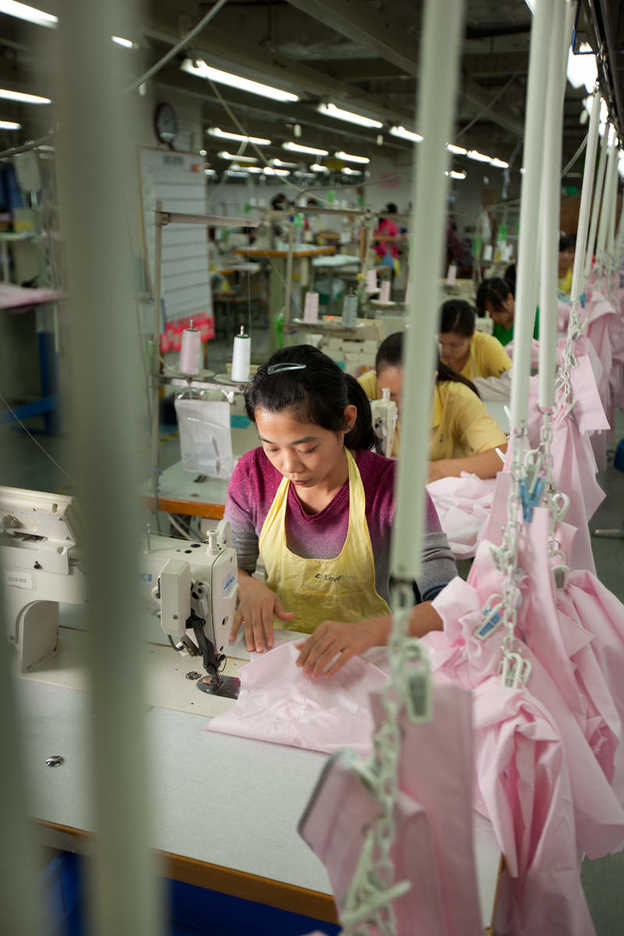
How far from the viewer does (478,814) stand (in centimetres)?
122

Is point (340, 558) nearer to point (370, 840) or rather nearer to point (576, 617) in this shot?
point (576, 617)

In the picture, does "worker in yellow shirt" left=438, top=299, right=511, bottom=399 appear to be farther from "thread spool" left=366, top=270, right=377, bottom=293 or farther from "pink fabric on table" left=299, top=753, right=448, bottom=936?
"pink fabric on table" left=299, top=753, right=448, bottom=936

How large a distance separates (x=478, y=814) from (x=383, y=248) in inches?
425

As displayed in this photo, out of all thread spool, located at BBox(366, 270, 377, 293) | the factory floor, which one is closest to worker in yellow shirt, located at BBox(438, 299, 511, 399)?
the factory floor

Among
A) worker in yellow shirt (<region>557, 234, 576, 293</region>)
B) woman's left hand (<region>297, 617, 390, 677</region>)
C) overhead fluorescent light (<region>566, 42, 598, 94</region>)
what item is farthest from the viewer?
worker in yellow shirt (<region>557, 234, 576, 293</region>)

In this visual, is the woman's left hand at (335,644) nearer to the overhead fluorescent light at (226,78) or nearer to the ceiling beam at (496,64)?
the overhead fluorescent light at (226,78)

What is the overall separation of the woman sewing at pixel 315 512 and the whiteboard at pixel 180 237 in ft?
17.4

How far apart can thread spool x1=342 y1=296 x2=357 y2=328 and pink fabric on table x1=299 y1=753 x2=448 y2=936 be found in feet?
13.8

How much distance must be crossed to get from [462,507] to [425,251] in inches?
90.7

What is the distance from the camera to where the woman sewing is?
178 cm

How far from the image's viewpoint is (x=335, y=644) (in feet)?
5.17

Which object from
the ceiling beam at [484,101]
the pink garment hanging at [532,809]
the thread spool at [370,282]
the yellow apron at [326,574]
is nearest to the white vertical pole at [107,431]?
the pink garment hanging at [532,809]

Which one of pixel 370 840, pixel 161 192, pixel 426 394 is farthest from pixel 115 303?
pixel 161 192

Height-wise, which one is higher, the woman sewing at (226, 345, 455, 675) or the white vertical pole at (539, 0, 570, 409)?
the white vertical pole at (539, 0, 570, 409)
